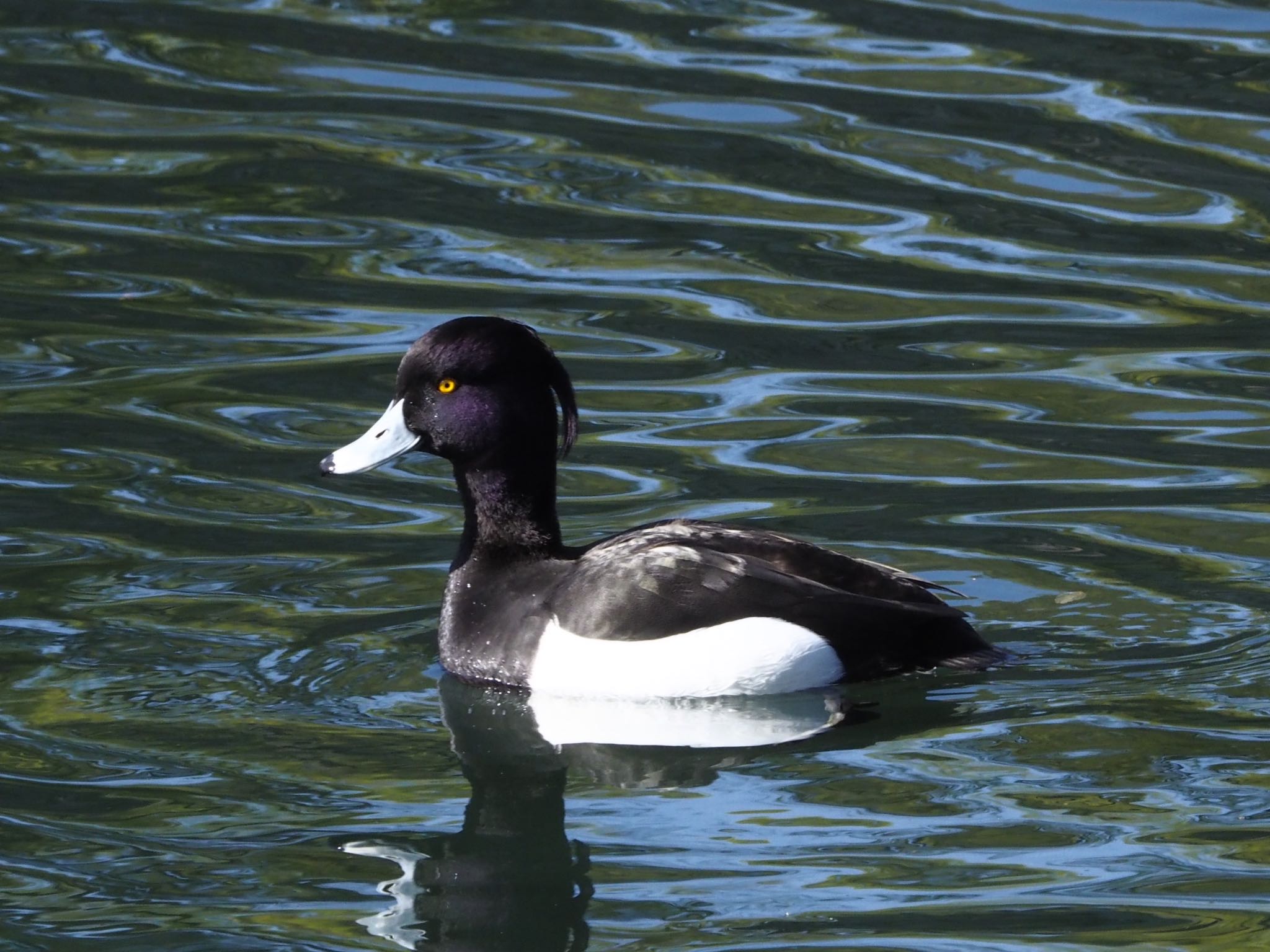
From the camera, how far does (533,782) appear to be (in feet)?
19.5

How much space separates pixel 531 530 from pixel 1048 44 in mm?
7077

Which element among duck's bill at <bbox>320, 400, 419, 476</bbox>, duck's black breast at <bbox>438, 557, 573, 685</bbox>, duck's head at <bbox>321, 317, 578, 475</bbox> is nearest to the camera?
duck's black breast at <bbox>438, 557, 573, 685</bbox>

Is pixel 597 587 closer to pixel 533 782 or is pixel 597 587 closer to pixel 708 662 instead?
pixel 708 662

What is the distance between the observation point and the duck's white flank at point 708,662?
21.0 ft

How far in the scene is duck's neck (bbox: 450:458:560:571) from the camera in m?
6.93

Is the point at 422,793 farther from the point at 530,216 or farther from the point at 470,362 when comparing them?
the point at 530,216

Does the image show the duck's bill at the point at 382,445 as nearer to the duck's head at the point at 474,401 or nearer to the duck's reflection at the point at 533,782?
the duck's head at the point at 474,401

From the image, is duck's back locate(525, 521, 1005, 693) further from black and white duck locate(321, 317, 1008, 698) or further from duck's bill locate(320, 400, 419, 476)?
duck's bill locate(320, 400, 419, 476)

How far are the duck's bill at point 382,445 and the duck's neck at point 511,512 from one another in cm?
20

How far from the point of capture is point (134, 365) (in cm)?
962

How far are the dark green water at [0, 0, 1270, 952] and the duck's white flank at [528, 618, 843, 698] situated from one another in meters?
0.20

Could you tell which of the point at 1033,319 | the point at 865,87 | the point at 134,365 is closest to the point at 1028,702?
the point at 1033,319

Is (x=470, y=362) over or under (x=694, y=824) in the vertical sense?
over

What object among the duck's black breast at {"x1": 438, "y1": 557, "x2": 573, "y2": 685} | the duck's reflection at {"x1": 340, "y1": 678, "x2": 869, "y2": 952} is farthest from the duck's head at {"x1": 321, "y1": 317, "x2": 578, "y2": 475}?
the duck's reflection at {"x1": 340, "y1": 678, "x2": 869, "y2": 952}
